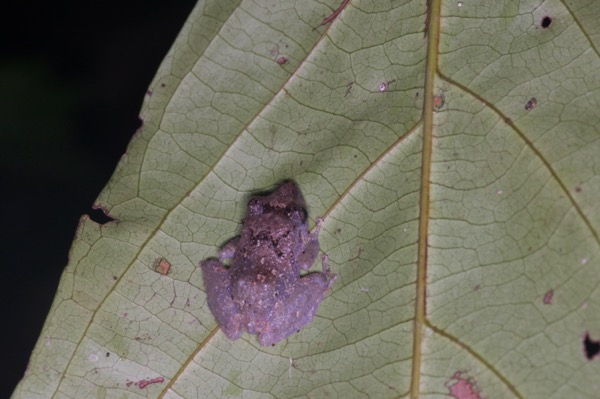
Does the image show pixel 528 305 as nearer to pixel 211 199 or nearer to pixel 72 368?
pixel 211 199

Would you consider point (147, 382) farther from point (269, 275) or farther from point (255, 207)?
point (255, 207)

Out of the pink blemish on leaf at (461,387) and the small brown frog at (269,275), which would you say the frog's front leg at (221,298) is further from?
the pink blemish on leaf at (461,387)

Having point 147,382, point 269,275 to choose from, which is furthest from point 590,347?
point 147,382

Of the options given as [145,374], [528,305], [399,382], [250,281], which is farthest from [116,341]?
[528,305]

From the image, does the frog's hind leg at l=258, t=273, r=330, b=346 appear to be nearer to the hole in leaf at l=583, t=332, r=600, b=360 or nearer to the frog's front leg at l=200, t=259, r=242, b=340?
the frog's front leg at l=200, t=259, r=242, b=340

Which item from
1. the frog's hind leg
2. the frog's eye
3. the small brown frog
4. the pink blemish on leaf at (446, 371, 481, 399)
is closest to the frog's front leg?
the small brown frog

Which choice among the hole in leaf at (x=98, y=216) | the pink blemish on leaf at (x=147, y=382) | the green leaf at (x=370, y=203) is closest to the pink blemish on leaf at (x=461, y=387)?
the green leaf at (x=370, y=203)
